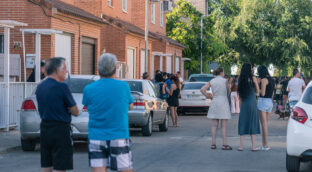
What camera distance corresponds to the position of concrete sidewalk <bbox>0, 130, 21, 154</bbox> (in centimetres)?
1215

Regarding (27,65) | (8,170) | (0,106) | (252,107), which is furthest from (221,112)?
(27,65)

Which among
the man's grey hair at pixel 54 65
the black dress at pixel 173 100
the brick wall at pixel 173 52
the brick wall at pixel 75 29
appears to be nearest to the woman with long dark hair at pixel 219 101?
the man's grey hair at pixel 54 65

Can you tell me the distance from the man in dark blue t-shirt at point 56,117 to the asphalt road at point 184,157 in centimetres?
308

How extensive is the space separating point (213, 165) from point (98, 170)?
4655 millimetres

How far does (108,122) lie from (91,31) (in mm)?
20396

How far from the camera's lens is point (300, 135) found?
8.84m

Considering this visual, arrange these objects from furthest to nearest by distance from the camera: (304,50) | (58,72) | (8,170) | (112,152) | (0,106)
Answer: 1. (304,50)
2. (0,106)
3. (8,170)
4. (58,72)
5. (112,152)

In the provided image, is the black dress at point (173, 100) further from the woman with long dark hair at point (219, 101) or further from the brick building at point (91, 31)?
the woman with long dark hair at point (219, 101)

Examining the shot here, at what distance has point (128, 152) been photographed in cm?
570

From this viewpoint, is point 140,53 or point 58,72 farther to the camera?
point 140,53

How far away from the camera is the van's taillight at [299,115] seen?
893 cm

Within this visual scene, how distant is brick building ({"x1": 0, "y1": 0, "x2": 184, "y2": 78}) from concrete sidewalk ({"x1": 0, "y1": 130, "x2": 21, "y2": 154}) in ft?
17.7

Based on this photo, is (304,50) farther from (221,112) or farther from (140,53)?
(221,112)

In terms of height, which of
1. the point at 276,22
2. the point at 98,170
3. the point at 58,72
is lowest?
the point at 98,170
